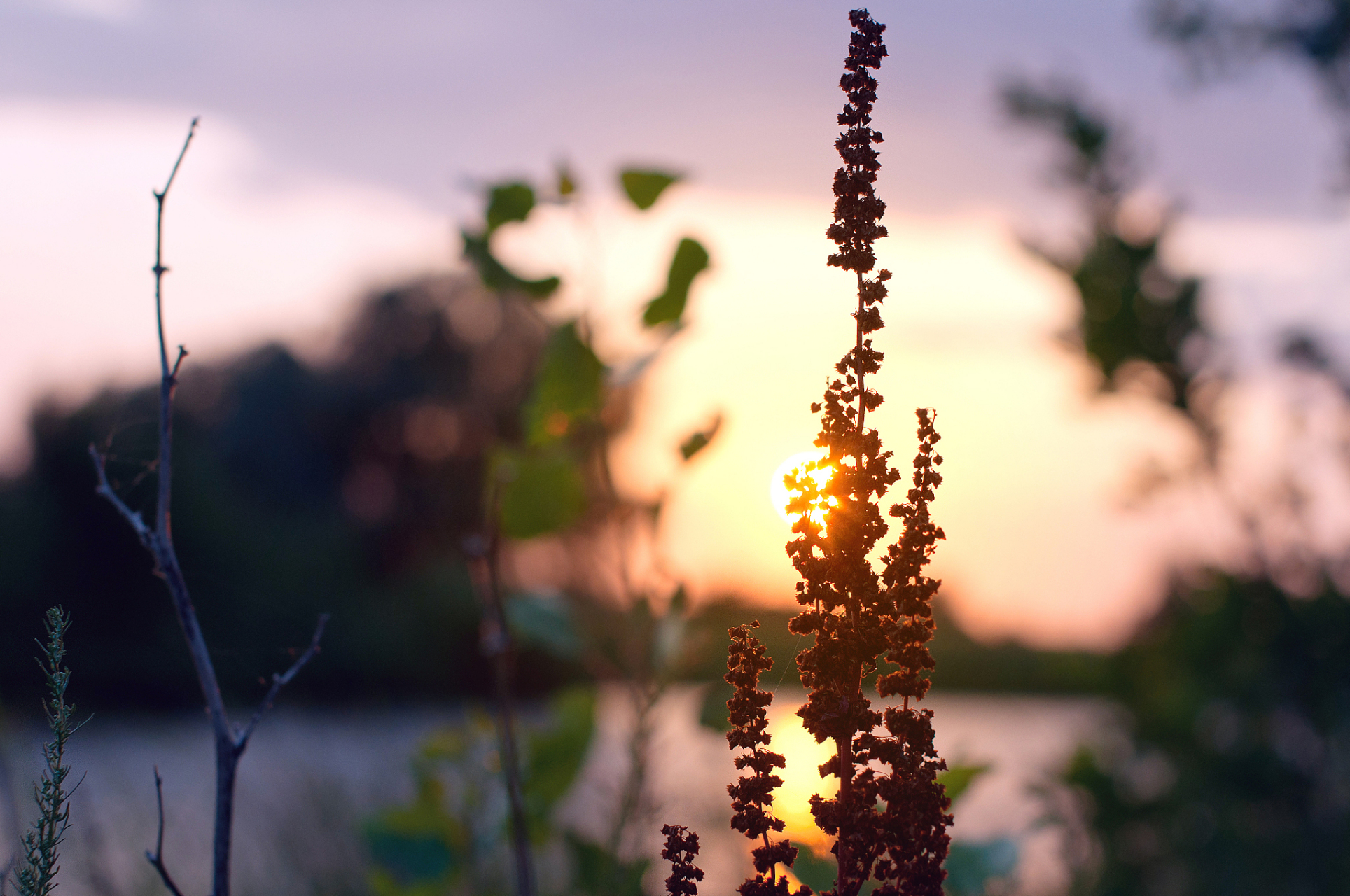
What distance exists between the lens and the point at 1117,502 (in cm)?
393

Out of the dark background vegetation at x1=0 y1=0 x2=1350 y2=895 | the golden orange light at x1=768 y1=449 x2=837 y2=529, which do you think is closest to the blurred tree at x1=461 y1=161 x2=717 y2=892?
the golden orange light at x1=768 y1=449 x2=837 y2=529

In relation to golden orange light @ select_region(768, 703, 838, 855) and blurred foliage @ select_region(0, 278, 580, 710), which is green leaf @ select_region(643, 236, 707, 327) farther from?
golden orange light @ select_region(768, 703, 838, 855)

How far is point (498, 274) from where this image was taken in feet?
4.52

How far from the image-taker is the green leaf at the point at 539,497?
1.28 m

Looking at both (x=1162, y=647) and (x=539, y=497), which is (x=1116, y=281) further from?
(x=539, y=497)

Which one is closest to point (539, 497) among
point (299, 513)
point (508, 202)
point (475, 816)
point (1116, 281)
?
point (508, 202)

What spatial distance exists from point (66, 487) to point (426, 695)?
10.5 feet

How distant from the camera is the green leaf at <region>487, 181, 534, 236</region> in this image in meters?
1.33

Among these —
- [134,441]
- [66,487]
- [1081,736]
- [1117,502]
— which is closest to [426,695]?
[66,487]

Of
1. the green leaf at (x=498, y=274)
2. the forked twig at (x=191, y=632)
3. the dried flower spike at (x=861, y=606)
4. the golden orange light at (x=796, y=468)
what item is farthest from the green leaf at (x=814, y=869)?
the green leaf at (x=498, y=274)

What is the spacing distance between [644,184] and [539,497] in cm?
48

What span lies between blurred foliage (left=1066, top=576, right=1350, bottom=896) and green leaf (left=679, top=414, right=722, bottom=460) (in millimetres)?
3367

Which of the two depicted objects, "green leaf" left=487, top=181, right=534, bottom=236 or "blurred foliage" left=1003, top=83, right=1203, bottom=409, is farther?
"blurred foliage" left=1003, top=83, right=1203, bottom=409

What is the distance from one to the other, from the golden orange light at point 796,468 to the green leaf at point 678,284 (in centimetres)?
60
